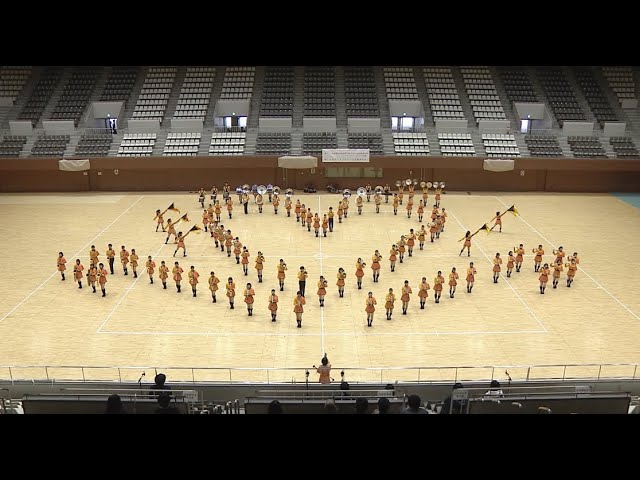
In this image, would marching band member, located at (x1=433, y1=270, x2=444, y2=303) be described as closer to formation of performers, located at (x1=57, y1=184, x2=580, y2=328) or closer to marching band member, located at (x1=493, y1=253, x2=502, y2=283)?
formation of performers, located at (x1=57, y1=184, x2=580, y2=328)

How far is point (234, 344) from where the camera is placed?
16797 millimetres

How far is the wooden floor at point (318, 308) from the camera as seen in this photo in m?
16.0

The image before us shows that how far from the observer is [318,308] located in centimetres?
1930

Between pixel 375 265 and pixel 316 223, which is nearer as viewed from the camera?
pixel 375 265

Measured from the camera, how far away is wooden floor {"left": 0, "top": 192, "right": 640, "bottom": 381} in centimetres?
1605

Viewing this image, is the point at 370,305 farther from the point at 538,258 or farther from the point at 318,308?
the point at 538,258

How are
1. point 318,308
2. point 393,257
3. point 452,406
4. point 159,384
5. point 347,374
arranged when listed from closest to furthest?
point 452,406 < point 159,384 < point 347,374 < point 318,308 < point 393,257

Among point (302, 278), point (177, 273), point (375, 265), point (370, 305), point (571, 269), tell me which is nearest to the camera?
point (370, 305)

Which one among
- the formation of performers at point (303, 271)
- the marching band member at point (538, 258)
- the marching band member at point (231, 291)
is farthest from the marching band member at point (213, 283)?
the marching band member at point (538, 258)

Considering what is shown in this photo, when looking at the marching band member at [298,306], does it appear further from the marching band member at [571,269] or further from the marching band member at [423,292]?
the marching band member at [571,269]

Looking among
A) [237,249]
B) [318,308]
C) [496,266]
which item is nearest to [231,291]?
[318,308]

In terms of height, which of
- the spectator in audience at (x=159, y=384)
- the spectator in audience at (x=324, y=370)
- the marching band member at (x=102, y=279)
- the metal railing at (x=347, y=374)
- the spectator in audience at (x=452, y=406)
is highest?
the spectator in audience at (x=452, y=406)
